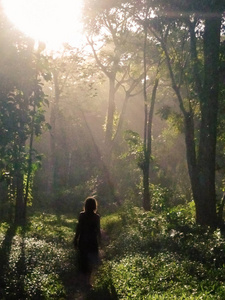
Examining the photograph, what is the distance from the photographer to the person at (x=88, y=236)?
9562 mm

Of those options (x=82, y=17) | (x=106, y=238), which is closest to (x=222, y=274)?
(x=106, y=238)

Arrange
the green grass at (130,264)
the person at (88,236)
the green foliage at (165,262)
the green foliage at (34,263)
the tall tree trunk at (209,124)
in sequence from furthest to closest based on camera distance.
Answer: the tall tree trunk at (209,124) → the person at (88,236) → the green foliage at (34,263) → the green grass at (130,264) → the green foliage at (165,262)

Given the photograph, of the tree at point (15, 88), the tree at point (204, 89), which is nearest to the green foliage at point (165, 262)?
the tree at point (204, 89)

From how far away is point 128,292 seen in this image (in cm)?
817

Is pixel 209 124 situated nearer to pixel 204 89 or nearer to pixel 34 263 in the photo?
pixel 204 89

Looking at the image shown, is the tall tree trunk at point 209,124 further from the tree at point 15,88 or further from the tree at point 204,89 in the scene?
the tree at point 15,88

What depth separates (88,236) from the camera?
9578 mm

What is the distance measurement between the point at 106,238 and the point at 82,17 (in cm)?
990

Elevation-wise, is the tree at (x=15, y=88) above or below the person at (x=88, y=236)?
above

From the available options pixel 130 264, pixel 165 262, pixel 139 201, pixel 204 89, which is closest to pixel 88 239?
pixel 130 264

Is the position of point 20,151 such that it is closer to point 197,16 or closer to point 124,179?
point 197,16

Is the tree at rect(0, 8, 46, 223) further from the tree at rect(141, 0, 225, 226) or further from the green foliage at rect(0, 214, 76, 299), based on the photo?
the tree at rect(141, 0, 225, 226)

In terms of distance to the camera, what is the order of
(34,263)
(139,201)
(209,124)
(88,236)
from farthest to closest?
(139,201) < (209,124) < (34,263) < (88,236)

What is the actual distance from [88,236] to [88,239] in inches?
2.6
